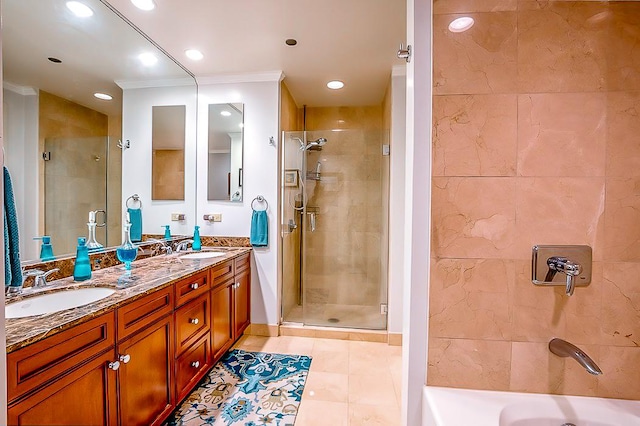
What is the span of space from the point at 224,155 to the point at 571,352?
2797 millimetres

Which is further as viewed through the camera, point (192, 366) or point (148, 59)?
point (148, 59)

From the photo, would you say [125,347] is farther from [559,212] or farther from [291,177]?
[291,177]

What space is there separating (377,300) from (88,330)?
246cm

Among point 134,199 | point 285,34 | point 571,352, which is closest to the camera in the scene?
point 571,352

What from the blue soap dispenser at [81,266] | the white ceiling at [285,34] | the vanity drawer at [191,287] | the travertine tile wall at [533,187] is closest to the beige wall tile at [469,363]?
the travertine tile wall at [533,187]

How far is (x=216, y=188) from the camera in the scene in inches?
114

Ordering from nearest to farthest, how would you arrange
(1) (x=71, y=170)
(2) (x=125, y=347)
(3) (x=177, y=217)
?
(2) (x=125, y=347), (1) (x=71, y=170), (3) (x=177, y=217)

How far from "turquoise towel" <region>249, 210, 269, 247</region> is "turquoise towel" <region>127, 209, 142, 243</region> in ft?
→ 2.99

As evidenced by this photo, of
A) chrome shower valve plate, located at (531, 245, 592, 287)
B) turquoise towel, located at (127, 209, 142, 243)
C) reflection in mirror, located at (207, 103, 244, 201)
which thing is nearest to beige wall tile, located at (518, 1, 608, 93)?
chrome shower valve plate, located at (531, 245, 592, 287)

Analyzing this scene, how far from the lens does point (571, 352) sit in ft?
3.08

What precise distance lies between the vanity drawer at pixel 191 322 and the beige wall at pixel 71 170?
73 centimetres

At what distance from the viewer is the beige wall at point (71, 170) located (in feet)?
5.20

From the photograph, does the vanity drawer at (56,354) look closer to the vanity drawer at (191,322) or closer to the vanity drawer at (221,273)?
the vanity drawer at (191,322)

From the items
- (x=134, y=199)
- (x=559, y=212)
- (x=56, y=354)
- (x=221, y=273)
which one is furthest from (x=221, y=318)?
(x=559, y=212)
